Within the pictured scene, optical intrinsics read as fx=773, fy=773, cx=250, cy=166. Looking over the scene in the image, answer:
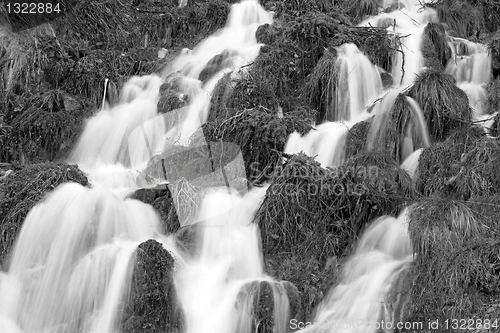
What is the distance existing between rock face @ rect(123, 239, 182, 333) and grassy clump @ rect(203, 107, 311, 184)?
1864 millimetres

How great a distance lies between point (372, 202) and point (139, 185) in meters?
2.95

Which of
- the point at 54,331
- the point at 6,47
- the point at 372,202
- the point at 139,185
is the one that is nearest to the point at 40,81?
the point at 6,47

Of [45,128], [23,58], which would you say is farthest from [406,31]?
[23,58]

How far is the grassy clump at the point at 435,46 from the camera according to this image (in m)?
11.3

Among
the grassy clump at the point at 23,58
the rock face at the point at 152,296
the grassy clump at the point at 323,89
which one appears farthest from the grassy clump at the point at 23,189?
the grassy clump at the point at 323,89

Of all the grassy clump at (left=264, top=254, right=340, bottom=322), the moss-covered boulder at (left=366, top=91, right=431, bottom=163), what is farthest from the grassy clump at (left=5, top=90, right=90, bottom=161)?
the moss-covered boulder at (left=366, top=91, right=431, bottom=163)

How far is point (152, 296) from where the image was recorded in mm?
7449

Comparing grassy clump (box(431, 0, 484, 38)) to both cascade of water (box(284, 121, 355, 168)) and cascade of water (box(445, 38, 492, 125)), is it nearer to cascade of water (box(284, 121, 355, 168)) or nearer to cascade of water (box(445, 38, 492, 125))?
cascade of water (box(445, 38, 492, 125))

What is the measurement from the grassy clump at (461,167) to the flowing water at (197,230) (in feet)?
1.16

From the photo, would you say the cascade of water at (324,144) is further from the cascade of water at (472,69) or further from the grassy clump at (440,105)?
the cascade of water at (472,69)

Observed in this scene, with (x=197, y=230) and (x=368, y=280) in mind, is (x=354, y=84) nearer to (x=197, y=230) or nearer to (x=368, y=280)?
(x=197, y=230)

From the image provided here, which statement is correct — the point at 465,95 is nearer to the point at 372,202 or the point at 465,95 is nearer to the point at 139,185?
the point at 372,202

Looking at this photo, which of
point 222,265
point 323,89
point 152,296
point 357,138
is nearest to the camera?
point 152,296

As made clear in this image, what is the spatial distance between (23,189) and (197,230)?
2.12m
